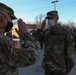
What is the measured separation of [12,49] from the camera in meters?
2.52

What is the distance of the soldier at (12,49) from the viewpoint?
2.53 meters

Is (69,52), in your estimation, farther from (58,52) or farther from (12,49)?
(12,49)

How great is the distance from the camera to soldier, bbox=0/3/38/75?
2.53 meters

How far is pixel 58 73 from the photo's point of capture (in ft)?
17.2

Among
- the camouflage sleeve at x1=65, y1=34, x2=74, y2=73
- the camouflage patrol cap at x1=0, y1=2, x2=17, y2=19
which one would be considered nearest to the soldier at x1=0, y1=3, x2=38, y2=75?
the camouflage patrol cap at x1=0, y1=2, x2=17, y2=19

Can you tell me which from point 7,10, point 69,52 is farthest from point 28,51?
point 69,52

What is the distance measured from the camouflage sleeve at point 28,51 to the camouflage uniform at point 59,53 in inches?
101

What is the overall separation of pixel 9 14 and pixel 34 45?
13.0 inches

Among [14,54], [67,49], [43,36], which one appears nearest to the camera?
[14,54]

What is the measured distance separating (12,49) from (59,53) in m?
2.74

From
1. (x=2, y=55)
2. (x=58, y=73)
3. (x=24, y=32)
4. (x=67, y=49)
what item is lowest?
(x=58, y=73)

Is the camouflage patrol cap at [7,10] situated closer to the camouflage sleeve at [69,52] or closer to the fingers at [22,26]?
the fingers at [22,26]

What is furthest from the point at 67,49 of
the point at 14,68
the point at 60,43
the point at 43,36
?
the point at 14,68

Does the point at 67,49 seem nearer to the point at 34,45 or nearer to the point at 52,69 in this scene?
the point at 52,69
